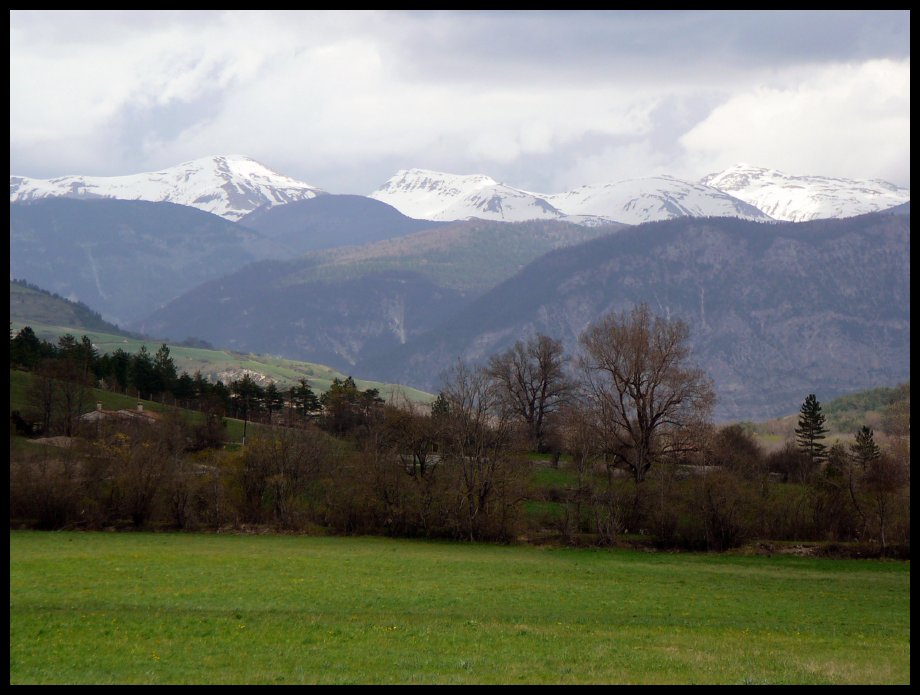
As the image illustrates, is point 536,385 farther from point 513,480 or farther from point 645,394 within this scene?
point 513,480

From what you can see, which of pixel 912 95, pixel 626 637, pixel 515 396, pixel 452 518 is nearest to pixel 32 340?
pixel 515 396

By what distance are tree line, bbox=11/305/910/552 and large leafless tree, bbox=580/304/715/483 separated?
151 millimetres

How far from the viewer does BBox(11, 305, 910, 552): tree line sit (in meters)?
64.9

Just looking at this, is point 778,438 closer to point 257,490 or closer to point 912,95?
point 257,490

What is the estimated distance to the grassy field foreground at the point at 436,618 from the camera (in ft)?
74.7

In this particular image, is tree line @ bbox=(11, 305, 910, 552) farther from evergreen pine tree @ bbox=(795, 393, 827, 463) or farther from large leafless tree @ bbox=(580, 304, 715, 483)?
evergreen pine tree @ bbox=(795, 393, 827, 463)

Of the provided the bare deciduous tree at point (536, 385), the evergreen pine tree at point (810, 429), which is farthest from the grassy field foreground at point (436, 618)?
the bare deciduous tree at point (536, 385)

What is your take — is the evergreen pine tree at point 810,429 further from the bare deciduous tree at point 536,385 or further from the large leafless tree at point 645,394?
the bare deciduous tree at point 536,385

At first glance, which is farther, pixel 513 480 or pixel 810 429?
pixel 810 429

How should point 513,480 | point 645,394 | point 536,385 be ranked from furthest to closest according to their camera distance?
point 536,385 < point 645,394 < point 513,480

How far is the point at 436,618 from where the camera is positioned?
31.3m

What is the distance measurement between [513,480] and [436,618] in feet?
120

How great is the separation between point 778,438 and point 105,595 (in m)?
157

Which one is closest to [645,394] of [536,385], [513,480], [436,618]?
[513,480]
